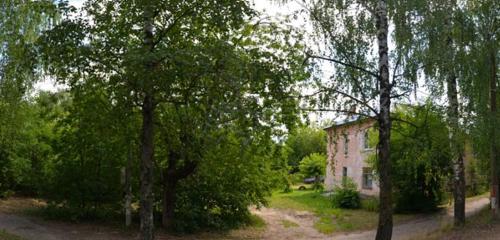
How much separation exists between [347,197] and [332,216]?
432 centimetres

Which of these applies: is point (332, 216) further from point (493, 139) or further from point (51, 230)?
point (51, 230)

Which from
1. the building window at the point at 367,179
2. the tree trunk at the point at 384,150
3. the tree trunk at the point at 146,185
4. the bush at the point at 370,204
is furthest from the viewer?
the building window at the point at 367,179

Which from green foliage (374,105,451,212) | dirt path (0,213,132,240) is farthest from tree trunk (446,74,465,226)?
dirt path (0,213,132,240)

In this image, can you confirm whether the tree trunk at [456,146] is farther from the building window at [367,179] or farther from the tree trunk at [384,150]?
the building window at [367,179]

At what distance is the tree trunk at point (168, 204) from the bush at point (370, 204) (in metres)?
14.6

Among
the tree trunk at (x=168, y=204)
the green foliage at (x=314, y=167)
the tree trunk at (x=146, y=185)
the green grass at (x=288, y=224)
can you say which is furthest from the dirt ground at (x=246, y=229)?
the green foliage at (x=314, y=167)

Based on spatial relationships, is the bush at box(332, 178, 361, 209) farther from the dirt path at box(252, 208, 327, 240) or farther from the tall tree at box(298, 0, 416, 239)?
the tall tree at box(298, 0, 416, 239)

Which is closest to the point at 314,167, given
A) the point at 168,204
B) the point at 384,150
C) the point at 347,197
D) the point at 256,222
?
the point at 347,197

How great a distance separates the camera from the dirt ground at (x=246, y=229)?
54.9ft

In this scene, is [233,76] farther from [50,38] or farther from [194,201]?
[194,201]

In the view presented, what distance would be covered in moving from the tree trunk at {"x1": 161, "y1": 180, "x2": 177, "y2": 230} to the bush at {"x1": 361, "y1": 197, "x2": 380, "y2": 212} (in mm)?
14595

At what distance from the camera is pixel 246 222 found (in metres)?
22.4

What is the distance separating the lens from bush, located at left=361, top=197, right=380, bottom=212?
30.3 metres

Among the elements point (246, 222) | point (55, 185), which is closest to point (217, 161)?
point (246, 222)
